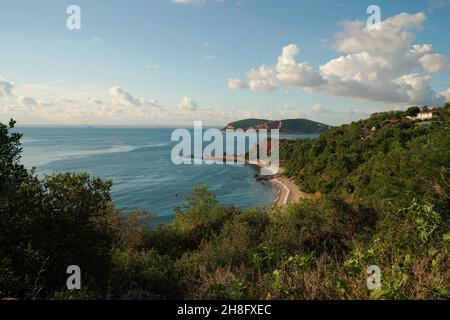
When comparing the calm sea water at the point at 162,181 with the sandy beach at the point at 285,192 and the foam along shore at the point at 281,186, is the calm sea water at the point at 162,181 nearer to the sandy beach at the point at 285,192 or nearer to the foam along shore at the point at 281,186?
the sandy beach at the point at 285,192

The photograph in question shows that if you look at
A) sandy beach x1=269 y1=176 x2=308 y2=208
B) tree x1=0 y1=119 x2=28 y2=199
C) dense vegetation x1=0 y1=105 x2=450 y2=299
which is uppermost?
tree x1=0 y1=119 x2=28 y2=199

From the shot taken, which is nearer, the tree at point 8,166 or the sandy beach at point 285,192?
the tree at point 8,166

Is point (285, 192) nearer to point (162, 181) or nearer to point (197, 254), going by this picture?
point (162, 181)

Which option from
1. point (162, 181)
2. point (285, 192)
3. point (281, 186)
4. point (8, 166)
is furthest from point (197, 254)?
point (162, 181)

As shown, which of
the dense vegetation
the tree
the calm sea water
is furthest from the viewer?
the calm sea water

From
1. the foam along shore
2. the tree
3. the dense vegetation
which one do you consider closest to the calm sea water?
the foam along shore

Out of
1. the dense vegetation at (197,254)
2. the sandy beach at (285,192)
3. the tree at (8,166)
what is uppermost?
the tree at (8,166)

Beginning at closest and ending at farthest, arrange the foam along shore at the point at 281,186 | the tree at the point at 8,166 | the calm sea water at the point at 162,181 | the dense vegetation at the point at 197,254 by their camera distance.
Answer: the dense vegetation at the point at 197,254, the tree at the point at 8,166, the calm sea water at the point at 162,181, the foam along shore at the point at 281,186

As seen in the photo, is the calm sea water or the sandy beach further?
the sandy beach

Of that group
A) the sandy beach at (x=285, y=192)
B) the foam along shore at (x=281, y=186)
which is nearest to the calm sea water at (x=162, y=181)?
the sandy beach at (x=285, y=192)

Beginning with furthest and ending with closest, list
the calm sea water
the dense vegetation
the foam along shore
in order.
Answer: the foam along shore
the calm sea water
the dense vegetation

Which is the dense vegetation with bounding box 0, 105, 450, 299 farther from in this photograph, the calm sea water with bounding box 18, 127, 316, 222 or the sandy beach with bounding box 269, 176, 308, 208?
the sandy beach with bounding box 269, 176, 308, 208

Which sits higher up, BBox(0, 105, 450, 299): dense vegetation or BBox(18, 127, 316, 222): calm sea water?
BBox(0, 105, 450, 299): dense vegetation

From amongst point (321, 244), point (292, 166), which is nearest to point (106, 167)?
point (292, 166)
